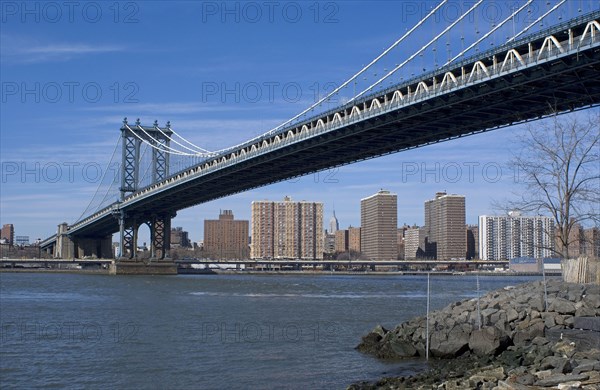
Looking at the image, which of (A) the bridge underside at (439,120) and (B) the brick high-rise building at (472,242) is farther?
(B) the brick high-rise building at (472,242)

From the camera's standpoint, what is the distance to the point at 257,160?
53.5 metres

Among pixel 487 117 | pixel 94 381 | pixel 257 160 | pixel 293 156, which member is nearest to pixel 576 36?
pixel 487 117

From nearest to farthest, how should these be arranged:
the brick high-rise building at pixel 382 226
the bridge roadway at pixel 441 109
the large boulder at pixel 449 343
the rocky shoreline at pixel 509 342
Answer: the rocky shoreline at pixel 509 342 → the large boulder at pixel 449 343 → the bridge roadway at pixel 441 109 → the brick high-rise building at pixel 382 226

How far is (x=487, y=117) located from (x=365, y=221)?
482 ft

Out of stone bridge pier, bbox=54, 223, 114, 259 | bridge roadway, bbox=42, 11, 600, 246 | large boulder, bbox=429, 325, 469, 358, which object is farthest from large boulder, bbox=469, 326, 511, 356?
stone bridge pier, bbox=54, 223, 114, 259

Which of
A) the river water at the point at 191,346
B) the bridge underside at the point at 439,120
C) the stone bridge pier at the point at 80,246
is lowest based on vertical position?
the river water at the point at 191,346

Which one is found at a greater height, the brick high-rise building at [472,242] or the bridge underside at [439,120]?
the bridge underside at [439,120]

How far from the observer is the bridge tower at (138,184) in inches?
3140

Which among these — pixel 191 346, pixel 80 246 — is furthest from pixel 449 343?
pixel 80 246

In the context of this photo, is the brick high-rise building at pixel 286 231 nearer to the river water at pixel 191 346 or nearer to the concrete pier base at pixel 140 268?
the concrete pier base at pixel 140 268

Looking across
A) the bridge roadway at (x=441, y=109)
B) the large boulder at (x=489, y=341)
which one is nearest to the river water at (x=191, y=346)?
the large boulder at (x=489, y=341)

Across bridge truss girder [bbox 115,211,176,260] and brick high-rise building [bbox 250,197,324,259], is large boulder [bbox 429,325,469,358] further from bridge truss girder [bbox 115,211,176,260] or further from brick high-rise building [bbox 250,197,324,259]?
brick high-rise building [bbox 250,197,324,259]

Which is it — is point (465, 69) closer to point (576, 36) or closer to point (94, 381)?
point (576, 36)

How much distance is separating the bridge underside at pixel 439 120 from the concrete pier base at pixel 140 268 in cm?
1721
